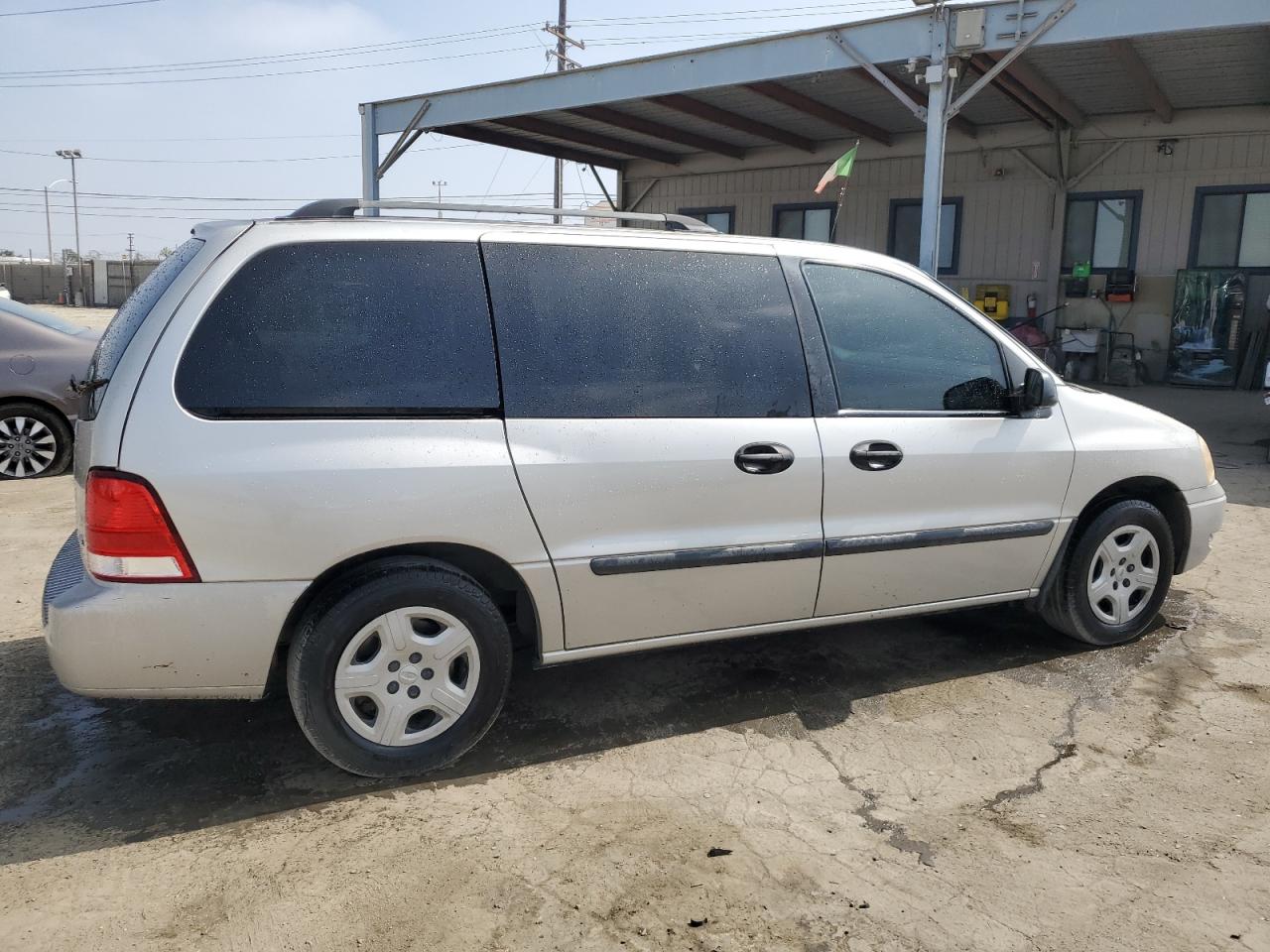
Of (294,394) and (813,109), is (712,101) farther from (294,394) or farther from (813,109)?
(294,394)

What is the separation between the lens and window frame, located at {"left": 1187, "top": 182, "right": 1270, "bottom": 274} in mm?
13406

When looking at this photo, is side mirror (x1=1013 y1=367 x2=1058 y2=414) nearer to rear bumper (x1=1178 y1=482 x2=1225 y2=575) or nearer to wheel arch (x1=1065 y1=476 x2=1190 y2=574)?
wheel arch (x1=1065 y1=476 x2=1190 y2=574)

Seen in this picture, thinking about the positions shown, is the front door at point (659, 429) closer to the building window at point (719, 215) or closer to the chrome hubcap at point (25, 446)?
the chrome hubcap at point (25, 446)

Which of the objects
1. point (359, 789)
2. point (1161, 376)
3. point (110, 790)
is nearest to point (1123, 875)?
point (359, 789)

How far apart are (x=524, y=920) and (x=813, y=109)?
12910 millimetres

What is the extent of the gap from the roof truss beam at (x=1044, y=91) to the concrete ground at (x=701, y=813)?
29.2ft

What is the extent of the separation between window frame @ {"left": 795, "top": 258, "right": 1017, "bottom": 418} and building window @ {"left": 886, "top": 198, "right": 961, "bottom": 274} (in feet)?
40.7

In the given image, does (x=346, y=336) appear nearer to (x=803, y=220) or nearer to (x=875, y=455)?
(x=875, y=455)

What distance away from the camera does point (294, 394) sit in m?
2.91

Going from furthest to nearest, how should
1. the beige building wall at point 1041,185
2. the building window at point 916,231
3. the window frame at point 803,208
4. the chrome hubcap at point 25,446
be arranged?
the window frame at point 803,208 < the building window at point 916,231 < the beige building wall at point 1041,185 < the chrome hubcap at point 25,446

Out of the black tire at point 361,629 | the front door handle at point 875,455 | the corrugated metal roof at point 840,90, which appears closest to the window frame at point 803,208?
the corrugated metal roof at point 840,90

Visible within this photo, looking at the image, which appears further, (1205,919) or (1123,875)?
(1123,875)

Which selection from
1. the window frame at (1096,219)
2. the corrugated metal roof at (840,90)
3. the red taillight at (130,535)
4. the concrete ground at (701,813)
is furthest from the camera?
the window frame at (1096,219)

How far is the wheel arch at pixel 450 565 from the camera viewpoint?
9.73ft
